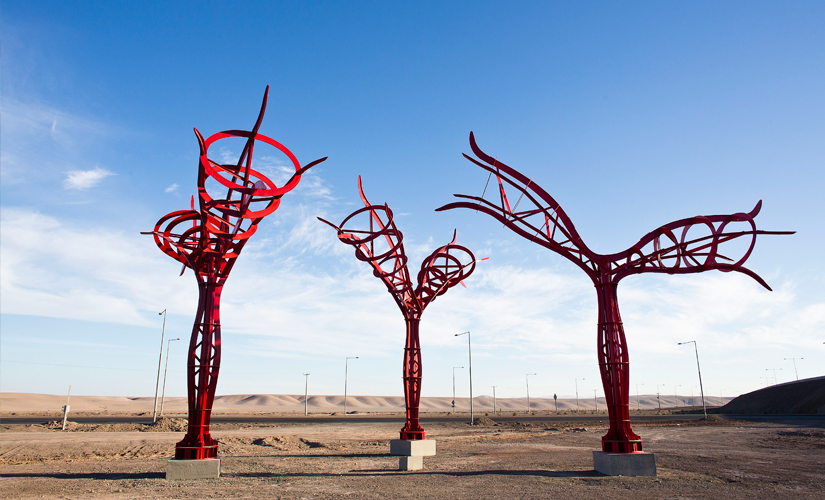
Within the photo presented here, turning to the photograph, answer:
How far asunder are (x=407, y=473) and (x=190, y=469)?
7.27 m

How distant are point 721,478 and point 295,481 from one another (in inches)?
543

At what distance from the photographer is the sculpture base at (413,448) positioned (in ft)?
73.7

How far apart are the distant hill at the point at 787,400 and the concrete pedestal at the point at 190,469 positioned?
83880mm

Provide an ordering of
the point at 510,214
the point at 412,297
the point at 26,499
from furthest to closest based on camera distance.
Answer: the point at 412,297 < the point at 510,214 < the point at 26,499

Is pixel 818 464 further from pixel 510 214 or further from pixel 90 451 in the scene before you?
pixel 90 451

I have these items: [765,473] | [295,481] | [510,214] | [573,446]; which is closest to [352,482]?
[295,481]

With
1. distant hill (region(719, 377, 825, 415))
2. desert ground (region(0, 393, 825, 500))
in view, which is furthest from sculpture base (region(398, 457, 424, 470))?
distant hill (region(719, 377, 825, 415))

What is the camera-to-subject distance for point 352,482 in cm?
1616

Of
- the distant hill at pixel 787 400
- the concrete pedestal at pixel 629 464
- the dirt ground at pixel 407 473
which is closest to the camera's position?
the dirt ground at pixel 407 473

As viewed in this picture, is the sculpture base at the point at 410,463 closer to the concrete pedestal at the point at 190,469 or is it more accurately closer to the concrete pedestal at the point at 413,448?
the concrete pedestal at the point at 413,448

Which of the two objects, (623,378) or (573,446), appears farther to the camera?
(573,446)

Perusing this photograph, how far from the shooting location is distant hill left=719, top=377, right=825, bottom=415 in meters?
74.7

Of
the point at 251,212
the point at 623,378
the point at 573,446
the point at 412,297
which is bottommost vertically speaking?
the point at 573,446

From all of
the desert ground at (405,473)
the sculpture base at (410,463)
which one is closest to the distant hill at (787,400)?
the desert ground at (405,473)
